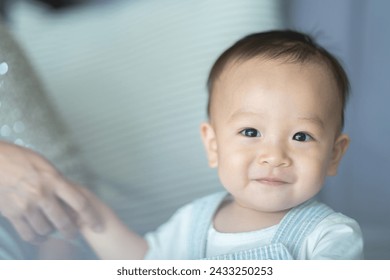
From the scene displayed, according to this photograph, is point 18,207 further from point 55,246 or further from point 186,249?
point 186,249

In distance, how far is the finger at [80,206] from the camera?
2.46 feet

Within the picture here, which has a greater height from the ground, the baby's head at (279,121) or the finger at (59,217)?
the baby's head at (279,121)

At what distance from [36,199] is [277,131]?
0.28 m

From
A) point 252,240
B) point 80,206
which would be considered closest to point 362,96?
→ point 252,240

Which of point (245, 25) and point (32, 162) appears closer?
point (32, 162)

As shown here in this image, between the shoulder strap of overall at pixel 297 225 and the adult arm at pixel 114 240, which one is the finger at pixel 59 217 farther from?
the shoulder strap of overall at pixel 297 225

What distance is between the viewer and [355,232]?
669 millimetres

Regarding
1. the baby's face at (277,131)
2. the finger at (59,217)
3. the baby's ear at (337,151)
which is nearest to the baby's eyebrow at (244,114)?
the baby's face at (277,131)

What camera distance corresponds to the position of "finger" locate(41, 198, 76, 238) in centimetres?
74

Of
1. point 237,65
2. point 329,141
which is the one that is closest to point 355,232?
point 329,141

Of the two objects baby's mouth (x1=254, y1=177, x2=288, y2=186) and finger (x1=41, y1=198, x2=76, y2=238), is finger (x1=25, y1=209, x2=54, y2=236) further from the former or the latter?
baby's mouth (x1=254, y1=177, x2=288, y2=186)

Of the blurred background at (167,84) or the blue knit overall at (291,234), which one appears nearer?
the blue knit overall at (291,234)

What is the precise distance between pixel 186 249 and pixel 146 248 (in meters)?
0.05
